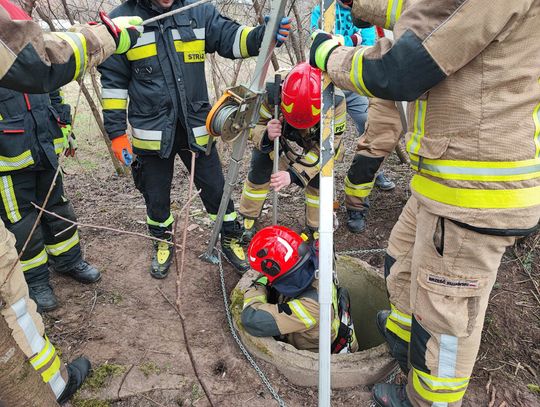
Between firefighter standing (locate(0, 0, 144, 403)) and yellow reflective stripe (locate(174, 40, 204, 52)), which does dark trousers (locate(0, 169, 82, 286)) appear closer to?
firefighter standing (locate(0, 0, 144, 403))

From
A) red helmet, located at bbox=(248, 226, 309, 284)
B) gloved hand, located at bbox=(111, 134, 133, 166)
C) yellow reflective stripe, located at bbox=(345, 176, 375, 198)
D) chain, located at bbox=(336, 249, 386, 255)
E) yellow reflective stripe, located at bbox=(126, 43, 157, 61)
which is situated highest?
yellow reflective stripe, located at bbox=(126, 43, 157, 61)

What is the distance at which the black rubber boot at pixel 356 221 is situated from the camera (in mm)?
3834

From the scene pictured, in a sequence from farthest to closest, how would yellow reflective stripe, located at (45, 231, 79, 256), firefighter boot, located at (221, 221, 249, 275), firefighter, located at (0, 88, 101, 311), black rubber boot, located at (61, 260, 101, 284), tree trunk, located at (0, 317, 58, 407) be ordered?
firefighter boot, located at (221, 221, 249, 275)
black rubber boot, located at (61, 260, 101, 284)
yellow reflective stripe, located at (45, 231, 79, 256)
firefighter, located at (0, 88, 101, 311)
tree trunk, located at (0, 317, 58, 407)

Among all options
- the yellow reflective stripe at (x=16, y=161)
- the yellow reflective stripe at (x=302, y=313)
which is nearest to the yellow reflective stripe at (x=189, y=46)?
the yellow reflective stripe at (x=16, y=161)

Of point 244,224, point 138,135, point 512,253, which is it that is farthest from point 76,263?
point 512,253

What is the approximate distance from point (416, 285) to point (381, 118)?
205cm

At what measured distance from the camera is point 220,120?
228 cm

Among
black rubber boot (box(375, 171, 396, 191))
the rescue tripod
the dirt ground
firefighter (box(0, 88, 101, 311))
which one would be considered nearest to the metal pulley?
the rescue tripod

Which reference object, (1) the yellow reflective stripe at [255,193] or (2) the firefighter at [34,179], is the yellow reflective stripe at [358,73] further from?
(1) the yellow reflective stripe at [255,193]

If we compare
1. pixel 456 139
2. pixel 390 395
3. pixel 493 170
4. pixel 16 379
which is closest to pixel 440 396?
pixel 390 395

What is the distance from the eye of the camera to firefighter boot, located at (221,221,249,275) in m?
3.38

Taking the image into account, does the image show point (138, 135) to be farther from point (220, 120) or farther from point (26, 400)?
point (26, 400)

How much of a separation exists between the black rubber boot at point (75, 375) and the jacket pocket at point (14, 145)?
1.28 metres

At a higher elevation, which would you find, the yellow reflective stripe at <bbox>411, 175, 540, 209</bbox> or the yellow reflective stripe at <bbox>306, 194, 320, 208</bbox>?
the yellow reflective stripe at <bbox>411, 175, 540, 209</bbox>
